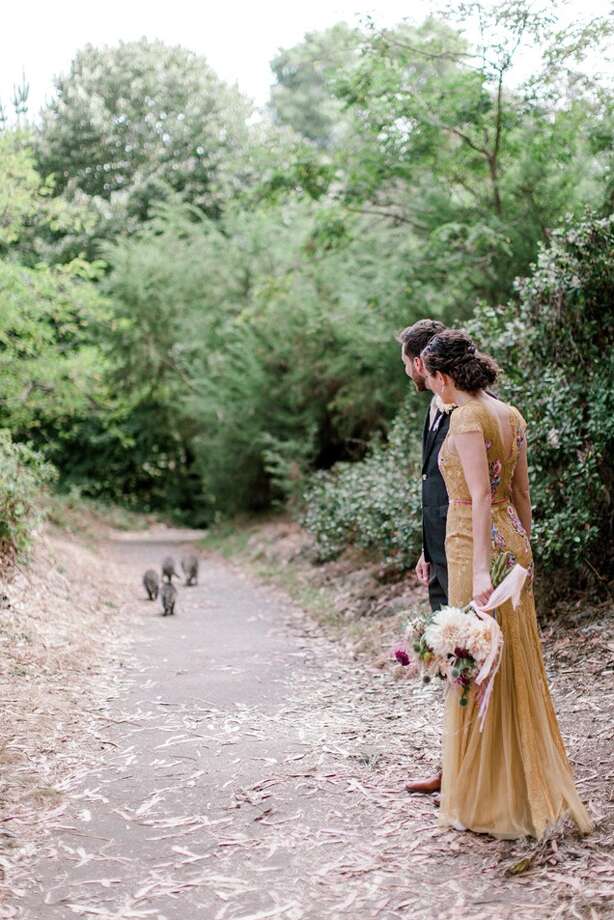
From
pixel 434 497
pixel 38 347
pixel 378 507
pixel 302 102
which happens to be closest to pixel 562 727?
pixel 434 497

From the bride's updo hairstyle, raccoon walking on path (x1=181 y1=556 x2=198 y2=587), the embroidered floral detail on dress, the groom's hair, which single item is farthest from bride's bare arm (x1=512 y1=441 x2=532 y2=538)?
raccoon walking on path (x1=181 y1=556 x2=198 y2=587)

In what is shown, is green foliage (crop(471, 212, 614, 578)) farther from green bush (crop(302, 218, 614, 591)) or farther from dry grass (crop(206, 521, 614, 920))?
dry grass (crop(206, 521, 614, 920))

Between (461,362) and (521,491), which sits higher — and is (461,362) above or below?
above

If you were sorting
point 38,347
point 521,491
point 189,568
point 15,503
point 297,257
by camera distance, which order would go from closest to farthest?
point 521,491, point 15,503, point 189,568, point 38,347, point 297,257

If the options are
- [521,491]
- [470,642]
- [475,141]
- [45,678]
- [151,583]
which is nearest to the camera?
[470,642]

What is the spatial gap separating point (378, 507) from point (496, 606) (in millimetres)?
6286

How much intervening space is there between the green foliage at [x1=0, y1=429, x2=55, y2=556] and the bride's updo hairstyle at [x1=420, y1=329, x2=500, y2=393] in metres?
6.14

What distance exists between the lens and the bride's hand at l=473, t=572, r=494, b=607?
3.94m

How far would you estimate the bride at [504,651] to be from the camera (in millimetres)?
3898

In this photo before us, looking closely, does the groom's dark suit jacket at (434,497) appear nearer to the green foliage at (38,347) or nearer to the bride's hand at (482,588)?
the bride's hand at (482,588)

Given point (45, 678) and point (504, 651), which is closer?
point (504, 651)

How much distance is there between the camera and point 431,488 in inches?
190

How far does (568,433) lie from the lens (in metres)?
6.83

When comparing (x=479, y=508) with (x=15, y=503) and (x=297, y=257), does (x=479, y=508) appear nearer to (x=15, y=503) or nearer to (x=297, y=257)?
(x=15, y=503)
